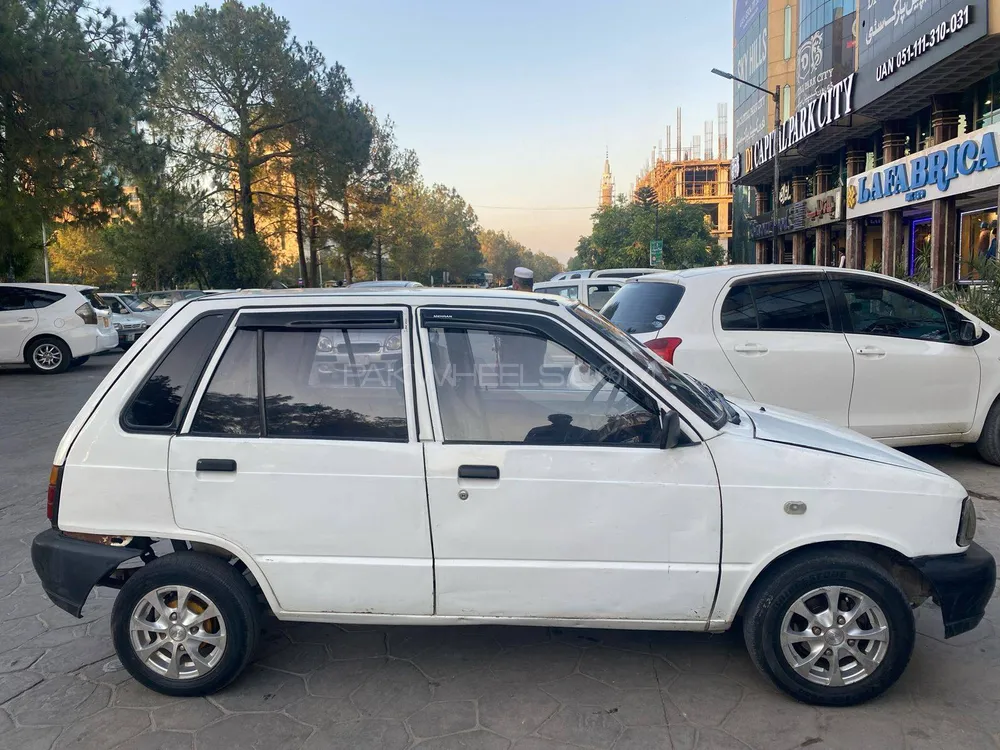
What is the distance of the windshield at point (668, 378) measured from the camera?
10.8 ft

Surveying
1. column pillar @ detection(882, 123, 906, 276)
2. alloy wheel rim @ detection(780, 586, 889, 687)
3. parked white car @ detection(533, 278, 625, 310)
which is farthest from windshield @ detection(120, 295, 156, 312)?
column pillar @ detection(882, 123, 906, 276)

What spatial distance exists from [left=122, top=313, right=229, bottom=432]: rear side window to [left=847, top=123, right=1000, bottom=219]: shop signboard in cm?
2177

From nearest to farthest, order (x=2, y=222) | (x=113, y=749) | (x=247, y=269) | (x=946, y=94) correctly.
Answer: (x=113, y=749)
(x=2, y=222)
(x=946, y=94)
(x=247, y=269)

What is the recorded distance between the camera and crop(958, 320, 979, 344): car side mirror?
6.36 meters

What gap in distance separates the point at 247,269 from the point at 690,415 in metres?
39.9

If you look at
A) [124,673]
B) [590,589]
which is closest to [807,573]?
[590,589]

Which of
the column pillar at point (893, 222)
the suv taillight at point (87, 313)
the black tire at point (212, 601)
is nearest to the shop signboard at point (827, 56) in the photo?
the column pillar at point (893, 222)

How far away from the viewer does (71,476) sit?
333 centimetres

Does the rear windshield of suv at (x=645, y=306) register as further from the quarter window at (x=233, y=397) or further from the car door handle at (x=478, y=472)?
the quarter window at (x=233, y=397)

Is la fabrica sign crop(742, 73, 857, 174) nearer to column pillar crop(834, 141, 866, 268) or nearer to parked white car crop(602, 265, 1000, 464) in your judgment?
column pillar crop(834, 141, 866, 268)

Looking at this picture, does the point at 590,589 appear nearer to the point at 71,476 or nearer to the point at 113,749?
the point at 113,749

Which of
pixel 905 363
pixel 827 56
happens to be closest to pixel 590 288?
pixel 905 363

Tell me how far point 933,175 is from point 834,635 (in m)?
24.2

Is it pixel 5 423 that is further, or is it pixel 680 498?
pixel 5 423
